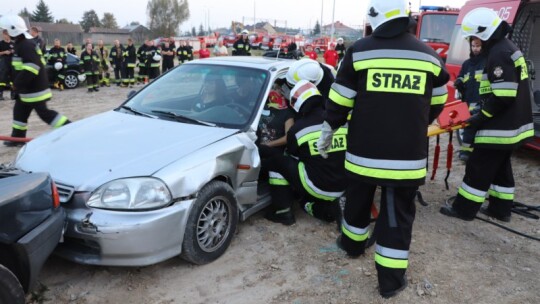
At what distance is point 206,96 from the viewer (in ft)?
13.1

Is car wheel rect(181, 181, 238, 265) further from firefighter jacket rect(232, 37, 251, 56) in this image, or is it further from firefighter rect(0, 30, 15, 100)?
firefighter jacket rect(232, 37, 251, 56)

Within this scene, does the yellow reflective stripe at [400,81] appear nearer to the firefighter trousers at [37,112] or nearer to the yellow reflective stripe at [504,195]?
the yellow reflective stripe at [504,195]

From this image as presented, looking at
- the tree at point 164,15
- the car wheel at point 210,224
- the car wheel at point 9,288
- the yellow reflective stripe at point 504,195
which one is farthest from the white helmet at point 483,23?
the tree at point 164,15

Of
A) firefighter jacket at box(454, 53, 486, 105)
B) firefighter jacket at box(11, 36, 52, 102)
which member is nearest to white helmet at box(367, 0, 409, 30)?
firefighter jacket at box(454, 53, 486, 105)

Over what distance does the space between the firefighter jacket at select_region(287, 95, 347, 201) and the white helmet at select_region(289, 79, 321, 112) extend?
0.03 meters

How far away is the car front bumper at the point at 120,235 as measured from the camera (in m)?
2.60

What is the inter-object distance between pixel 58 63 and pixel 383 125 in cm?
1198

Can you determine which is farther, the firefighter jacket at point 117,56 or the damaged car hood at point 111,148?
the firefighter jacket at point 117,56

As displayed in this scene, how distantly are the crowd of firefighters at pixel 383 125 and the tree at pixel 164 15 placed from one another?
6223 cm

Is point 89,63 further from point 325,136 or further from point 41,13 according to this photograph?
point 41,13

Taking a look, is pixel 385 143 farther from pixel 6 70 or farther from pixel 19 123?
pixel 6 70

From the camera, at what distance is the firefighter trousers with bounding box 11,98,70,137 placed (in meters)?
5.77

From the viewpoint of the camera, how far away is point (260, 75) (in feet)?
13.0

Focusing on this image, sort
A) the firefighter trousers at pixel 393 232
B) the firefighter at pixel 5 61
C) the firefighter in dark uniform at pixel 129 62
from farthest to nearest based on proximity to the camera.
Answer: the firefighter in dark uniform at pixel 129 62, the firefighter at pixel 5 61, the firefighter trousers at pixel 393 232
